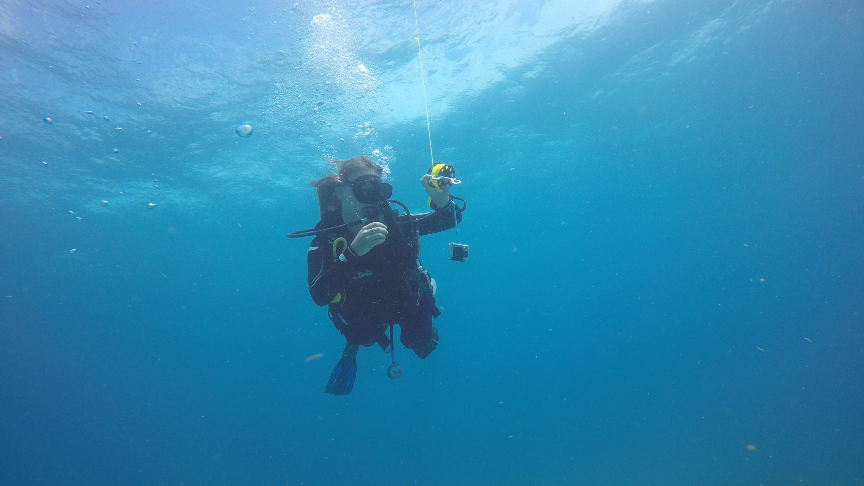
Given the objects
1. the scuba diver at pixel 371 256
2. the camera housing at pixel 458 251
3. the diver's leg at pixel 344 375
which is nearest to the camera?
the scuba diver at pixel 371 256

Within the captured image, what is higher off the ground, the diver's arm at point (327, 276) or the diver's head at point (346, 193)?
the diver's head at point (346, 193)

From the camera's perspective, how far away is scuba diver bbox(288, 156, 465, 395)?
9.74ft

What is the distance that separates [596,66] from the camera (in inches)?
642

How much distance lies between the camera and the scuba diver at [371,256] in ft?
9.74

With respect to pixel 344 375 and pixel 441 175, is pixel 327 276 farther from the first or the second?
pixel 344 375

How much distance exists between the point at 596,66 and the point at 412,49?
932cm

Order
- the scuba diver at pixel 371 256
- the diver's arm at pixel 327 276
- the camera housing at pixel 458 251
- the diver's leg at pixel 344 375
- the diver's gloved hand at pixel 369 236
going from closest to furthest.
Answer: the diver's gloved hand at pixel 369 236
the scuba diver at pixel 371 256
the diver's arm at pixel 327 276
the camera housing at pixel 458 251
the diver's leg at pixel 344 375

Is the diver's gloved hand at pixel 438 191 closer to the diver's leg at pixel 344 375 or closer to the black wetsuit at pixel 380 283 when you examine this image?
the black wetsuit at pixel 380 283

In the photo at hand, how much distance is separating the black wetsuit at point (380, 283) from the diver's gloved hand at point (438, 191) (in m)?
0.17

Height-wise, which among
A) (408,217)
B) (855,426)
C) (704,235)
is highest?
(408,217)

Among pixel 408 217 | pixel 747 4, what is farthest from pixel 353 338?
pixel 747 4

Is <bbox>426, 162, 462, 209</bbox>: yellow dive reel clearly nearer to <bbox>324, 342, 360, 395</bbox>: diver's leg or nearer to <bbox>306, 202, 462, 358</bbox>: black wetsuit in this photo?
<bbox>306, 202, 462, 358</bbox>: black wetsuit

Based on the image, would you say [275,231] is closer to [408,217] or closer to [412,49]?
[412,49]

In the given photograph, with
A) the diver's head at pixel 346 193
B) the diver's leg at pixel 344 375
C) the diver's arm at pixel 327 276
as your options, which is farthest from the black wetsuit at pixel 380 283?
the diver's leg at pixel 344 375
